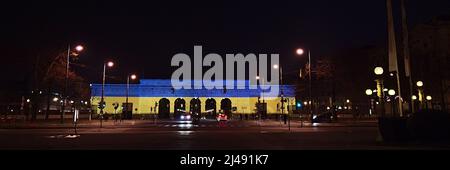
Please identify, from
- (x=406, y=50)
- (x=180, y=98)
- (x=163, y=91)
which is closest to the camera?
(x=406, y=50)

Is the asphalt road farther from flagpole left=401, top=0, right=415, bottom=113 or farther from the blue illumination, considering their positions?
the blue illumination

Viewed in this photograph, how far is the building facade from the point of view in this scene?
364 feet

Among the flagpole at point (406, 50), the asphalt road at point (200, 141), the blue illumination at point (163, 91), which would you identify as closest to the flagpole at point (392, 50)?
the flagpole at point (406, 50)

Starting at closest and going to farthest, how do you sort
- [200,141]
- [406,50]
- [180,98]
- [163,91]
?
[406,50]
[200,141]
[163,91]
[180,98]

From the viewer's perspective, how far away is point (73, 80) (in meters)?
55.7

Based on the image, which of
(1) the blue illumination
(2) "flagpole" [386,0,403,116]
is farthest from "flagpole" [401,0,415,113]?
(1) the blue illumination

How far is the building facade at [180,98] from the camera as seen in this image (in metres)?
111

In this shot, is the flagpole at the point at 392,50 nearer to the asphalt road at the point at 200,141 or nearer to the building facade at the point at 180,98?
the asphalt road at the point at 200,141

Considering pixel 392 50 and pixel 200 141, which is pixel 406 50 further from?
pixel 200 141

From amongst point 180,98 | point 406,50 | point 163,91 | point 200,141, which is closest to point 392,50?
point 406,50

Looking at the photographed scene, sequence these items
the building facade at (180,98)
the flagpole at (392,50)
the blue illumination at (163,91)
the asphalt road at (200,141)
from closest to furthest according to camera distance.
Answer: the asphalt road at (200,141) → the flagpole at (392,50) → the building facade at (180,98) → the blue illumination at (163,91)

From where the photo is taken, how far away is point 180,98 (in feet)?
374
